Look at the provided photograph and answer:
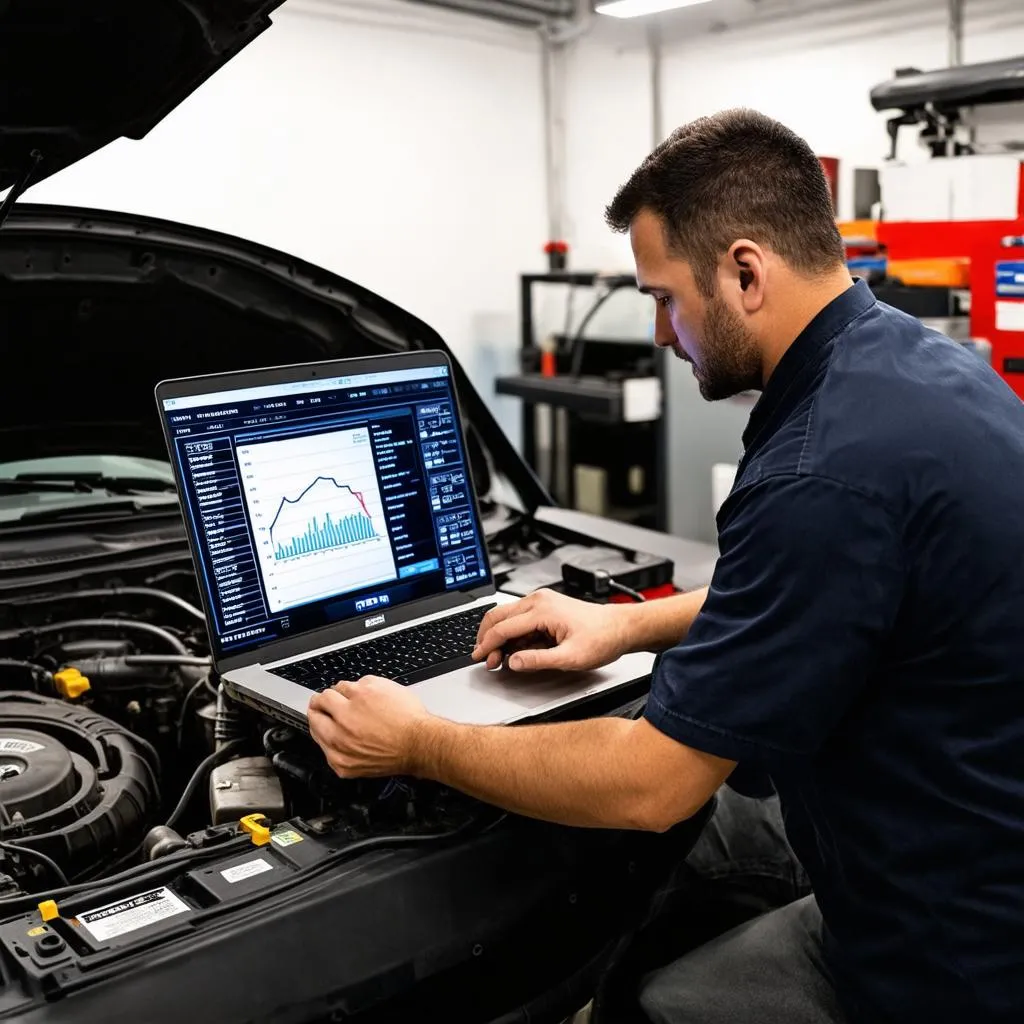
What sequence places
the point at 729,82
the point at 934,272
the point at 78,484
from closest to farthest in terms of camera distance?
the point at 78,484, the point at 934,272, the point at 729,82

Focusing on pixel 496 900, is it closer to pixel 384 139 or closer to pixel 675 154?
pixel 675 154

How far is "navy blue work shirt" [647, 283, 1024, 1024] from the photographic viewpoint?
1.03 metres

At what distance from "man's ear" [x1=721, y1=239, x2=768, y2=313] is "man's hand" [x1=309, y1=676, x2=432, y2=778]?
0.55m

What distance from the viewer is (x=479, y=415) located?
2141 mm

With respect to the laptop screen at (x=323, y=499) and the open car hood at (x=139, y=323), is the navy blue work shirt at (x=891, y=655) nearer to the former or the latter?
the laptop screen at (x=323, y=499)

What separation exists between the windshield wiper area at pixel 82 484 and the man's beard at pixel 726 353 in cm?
127

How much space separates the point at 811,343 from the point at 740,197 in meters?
0.17

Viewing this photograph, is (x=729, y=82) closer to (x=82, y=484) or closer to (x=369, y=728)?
(x=82, y=484)

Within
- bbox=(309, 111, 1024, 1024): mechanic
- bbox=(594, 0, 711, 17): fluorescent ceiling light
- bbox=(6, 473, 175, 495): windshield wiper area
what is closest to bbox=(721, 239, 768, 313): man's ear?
bbox=(309, 111, 1024, 1024): mechanic

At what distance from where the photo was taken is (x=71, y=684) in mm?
1642

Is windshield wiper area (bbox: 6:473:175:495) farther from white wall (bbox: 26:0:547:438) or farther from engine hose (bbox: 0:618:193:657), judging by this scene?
white wall (bbox: 26:0:547:438)

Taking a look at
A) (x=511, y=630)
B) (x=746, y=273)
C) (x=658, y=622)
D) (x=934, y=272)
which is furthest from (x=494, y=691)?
(x=934, y=272)

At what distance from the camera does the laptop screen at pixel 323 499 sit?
1404mm

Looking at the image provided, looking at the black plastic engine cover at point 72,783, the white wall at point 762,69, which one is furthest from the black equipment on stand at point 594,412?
the black plastic engine cover at point 72,783
